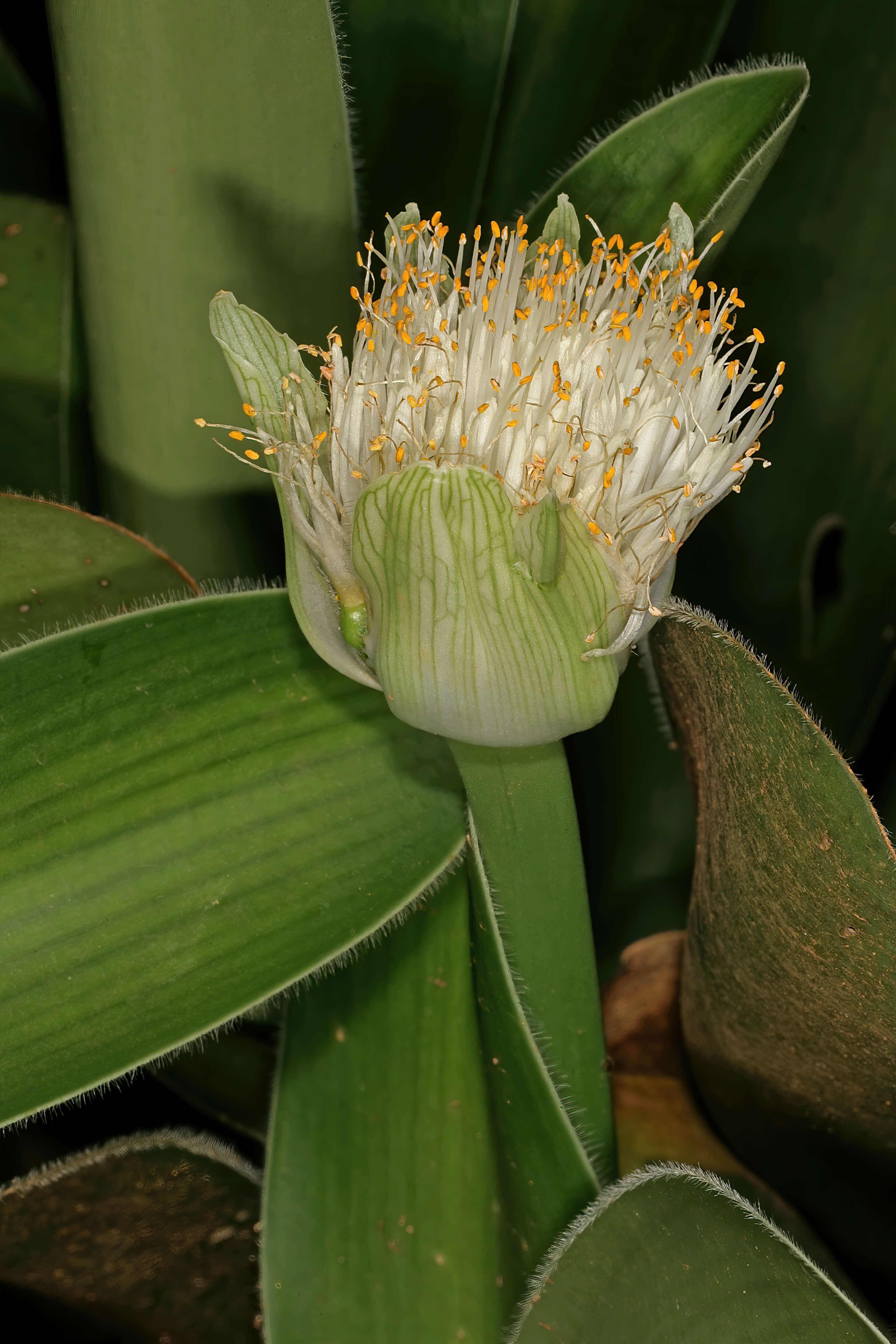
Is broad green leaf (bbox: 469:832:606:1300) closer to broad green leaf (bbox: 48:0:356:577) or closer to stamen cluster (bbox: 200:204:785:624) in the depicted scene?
stamen cluster (bbox: 200:204:785:624)

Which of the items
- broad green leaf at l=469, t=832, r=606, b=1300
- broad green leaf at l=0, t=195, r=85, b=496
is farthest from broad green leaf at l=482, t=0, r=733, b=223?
broad green leaf at l=469, t=832, r=606, b=1300

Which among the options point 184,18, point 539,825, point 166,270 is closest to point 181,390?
point 166,270

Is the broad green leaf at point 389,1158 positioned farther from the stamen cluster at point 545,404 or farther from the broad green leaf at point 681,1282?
the stamen cluster at point 545,404

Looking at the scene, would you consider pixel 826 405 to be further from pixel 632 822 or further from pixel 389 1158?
pixel 389 1158

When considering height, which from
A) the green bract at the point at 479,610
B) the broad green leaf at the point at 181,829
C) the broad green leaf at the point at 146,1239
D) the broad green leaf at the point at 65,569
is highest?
the green bract at the point at 479,610

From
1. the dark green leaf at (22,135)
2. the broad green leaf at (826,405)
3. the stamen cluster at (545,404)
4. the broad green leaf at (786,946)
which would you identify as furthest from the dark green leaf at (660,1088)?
the dark green leaf at (22,135)

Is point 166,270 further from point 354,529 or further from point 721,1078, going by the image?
point 721,1078

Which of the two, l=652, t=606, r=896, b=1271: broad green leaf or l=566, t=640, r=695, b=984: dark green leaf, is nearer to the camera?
l=652, t=606, r=896, b=1271: broad green leaf
